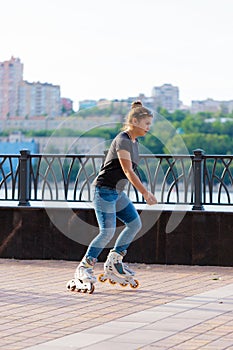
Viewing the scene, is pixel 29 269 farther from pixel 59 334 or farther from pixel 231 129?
pixel 231 129

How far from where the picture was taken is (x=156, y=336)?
21.0 feet

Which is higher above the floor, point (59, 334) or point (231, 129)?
point (231, 129)

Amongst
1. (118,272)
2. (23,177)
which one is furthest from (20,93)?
(118,272)

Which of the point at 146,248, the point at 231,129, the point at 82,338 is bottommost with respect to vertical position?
the point at 82,338

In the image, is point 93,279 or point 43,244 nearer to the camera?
point 93,279

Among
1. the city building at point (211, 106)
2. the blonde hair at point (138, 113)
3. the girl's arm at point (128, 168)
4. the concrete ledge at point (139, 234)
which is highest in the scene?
the city building at point (211, 106)

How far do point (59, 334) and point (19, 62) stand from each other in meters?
41.6

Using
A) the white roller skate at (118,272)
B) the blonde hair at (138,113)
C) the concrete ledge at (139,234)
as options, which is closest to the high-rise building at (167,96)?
the concrete ledge at (139,234)

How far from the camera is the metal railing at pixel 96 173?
11.7m

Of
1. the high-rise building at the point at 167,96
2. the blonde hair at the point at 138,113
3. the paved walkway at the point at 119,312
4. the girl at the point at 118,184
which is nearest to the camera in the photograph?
the paved walkway at the point at 119,312

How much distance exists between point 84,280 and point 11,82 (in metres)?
40.6

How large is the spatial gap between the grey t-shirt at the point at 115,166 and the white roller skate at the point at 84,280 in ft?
2.65

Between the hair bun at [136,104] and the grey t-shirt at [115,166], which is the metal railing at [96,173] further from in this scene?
the grey t-shirt at [115,166]

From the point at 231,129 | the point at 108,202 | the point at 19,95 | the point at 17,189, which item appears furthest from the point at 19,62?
the point at 108,202
